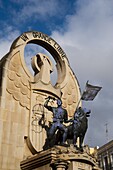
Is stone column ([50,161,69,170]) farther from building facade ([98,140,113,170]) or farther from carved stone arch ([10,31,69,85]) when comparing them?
building facade ([98,140,113,170])

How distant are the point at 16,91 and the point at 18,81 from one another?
0.74m

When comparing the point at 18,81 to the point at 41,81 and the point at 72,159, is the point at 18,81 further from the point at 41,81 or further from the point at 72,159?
the point at 72,159

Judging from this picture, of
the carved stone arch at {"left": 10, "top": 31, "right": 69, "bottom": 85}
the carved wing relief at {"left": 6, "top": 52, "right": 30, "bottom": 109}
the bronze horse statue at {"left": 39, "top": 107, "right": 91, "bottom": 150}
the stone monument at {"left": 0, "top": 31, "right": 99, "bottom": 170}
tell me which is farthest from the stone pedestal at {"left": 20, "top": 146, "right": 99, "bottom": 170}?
the carved stone arch at {"left": 10, "top": 31, "right": 69, "bottom": 85}

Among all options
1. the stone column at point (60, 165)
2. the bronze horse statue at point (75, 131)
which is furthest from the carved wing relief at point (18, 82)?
the stone column at point (60, 165)

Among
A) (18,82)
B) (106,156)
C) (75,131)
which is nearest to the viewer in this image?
(75,131)

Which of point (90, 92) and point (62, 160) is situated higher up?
point (90, 92)

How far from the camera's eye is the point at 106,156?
4281 cm

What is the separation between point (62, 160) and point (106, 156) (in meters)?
27.9

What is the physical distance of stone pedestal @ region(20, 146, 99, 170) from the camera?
16234mm

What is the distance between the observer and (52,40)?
24.6 metres

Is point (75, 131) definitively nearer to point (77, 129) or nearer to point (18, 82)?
point (77, 129)

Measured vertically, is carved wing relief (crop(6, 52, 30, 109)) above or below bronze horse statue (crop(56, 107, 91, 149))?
above

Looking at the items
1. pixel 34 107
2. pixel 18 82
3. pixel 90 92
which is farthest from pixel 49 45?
pixel 90 92

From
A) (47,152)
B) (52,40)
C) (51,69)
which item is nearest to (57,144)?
(47,152)
